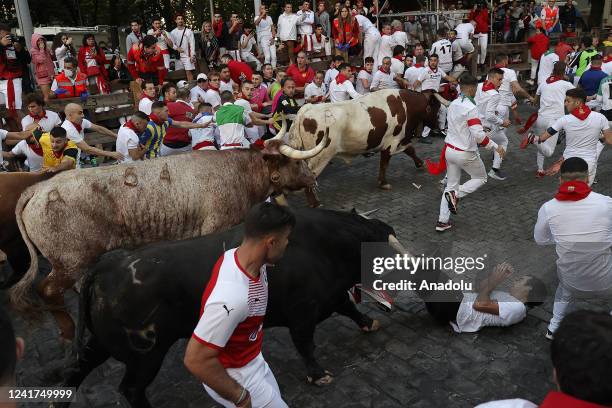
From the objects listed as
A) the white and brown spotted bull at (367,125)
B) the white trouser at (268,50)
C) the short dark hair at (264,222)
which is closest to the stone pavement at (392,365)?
the short dark hair at (264,222)

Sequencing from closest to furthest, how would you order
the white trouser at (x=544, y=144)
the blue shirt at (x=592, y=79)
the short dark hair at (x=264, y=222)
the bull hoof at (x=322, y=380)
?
the short dark hair at (x=264, y=222)
the bull hoof at (x=322, y=380)
the white trouser at (x=544, y=144)
the blue shirt at (x=592, y=79)

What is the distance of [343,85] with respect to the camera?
36.8 ft

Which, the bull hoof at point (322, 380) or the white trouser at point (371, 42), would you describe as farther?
the white trouser at point (371, 42)

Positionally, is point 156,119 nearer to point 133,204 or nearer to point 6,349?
point 133,204

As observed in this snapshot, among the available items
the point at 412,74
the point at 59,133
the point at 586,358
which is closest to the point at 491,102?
the point at 412,74

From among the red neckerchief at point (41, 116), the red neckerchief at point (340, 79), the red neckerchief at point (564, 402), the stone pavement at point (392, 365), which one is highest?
the red neckerchief at point (340, 79)

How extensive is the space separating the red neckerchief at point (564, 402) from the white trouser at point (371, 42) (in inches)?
534

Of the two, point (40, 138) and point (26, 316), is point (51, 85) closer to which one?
point (40, 138)

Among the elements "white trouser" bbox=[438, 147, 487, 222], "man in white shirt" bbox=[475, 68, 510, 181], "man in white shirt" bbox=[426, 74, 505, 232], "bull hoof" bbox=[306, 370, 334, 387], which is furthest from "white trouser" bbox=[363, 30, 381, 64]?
"bull hoof" bbox=[306, 370, 334, 387]

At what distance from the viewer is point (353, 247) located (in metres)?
4.39

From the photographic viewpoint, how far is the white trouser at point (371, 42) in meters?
14.5

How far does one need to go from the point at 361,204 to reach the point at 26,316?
208 inches

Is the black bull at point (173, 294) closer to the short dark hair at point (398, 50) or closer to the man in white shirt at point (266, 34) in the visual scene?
the short dark hair at point (398, 50)

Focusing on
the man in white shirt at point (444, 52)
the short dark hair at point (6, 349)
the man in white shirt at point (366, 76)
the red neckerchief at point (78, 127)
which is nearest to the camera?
the short dark hair at point (6, 349)
